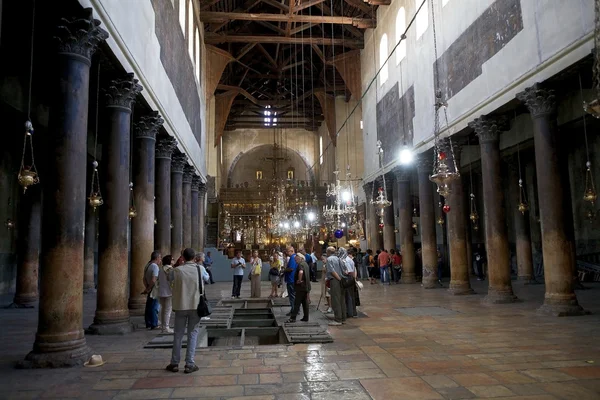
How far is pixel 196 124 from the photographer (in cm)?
2080

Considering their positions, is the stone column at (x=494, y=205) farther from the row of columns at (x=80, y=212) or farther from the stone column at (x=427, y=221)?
the row of columns at (x=80, y=212)

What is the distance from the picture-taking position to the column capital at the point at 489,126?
39.6ft

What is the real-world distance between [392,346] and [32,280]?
10.5 meters

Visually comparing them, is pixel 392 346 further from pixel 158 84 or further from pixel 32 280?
pixel 32 280

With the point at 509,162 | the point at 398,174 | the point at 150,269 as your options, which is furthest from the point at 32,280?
the point at 509,162

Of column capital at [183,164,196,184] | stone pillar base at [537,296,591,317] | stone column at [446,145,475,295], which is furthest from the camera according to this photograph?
column capital at [183,164,196,184]

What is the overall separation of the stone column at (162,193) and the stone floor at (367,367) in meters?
5.00

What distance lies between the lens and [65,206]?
616cm

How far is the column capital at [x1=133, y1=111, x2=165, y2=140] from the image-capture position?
1091 cm

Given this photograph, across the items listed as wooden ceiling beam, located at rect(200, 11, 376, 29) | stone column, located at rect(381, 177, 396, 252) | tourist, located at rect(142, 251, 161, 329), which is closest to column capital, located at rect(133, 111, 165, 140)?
tourist, located at rect(142, 251, 161, 329)

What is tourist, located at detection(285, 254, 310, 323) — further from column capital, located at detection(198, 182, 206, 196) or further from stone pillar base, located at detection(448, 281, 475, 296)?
column capital, located at detection(198, 182, 206, 196)

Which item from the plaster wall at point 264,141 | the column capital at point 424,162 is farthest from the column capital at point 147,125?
the plaster wall at point 264,141

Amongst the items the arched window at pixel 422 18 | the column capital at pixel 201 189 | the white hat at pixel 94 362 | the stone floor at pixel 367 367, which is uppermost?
the arched window at pixel 422 18

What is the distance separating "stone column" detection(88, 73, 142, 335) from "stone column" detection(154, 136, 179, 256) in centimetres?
443
